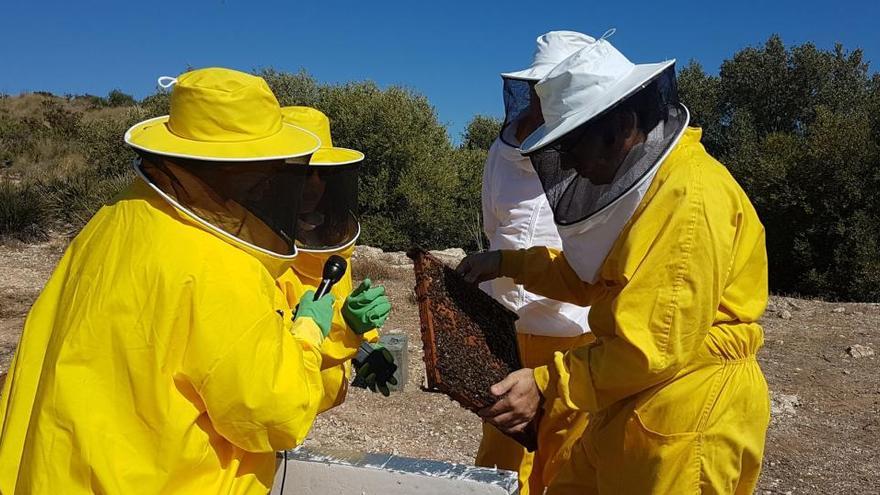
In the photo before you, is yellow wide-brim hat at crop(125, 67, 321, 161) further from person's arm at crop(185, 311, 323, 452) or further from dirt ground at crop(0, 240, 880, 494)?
dirt ground at crop(0, 240, 880, 494)

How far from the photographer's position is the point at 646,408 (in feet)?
6.73

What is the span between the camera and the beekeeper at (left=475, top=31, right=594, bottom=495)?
9.88 ft

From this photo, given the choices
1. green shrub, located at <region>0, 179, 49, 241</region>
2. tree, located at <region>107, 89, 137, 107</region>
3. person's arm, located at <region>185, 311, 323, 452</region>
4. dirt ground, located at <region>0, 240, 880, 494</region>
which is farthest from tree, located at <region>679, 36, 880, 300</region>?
tree, located at <region>107, 89, 137, 107</region>

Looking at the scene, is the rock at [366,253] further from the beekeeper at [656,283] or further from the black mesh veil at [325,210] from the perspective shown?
the beekeeper at [656,283]

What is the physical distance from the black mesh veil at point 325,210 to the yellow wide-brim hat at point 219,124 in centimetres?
78

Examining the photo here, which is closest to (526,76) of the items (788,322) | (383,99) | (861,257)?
(788,322)

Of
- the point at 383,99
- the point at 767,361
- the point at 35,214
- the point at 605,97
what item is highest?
the point at 605,97

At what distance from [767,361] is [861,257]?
619 centimetres

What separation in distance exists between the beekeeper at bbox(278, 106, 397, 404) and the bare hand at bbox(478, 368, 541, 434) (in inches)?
19.3

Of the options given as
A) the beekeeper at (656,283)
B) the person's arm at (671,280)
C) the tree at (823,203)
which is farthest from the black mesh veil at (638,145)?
the tree at (823,203)

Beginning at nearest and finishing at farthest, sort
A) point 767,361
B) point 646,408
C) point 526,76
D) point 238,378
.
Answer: point 238,378
point 646,408
point 526,76
point 767,361

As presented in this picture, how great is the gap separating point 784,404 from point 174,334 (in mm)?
5887

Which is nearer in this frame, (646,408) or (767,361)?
(646,408)

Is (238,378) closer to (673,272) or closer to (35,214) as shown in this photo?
(673,272)
